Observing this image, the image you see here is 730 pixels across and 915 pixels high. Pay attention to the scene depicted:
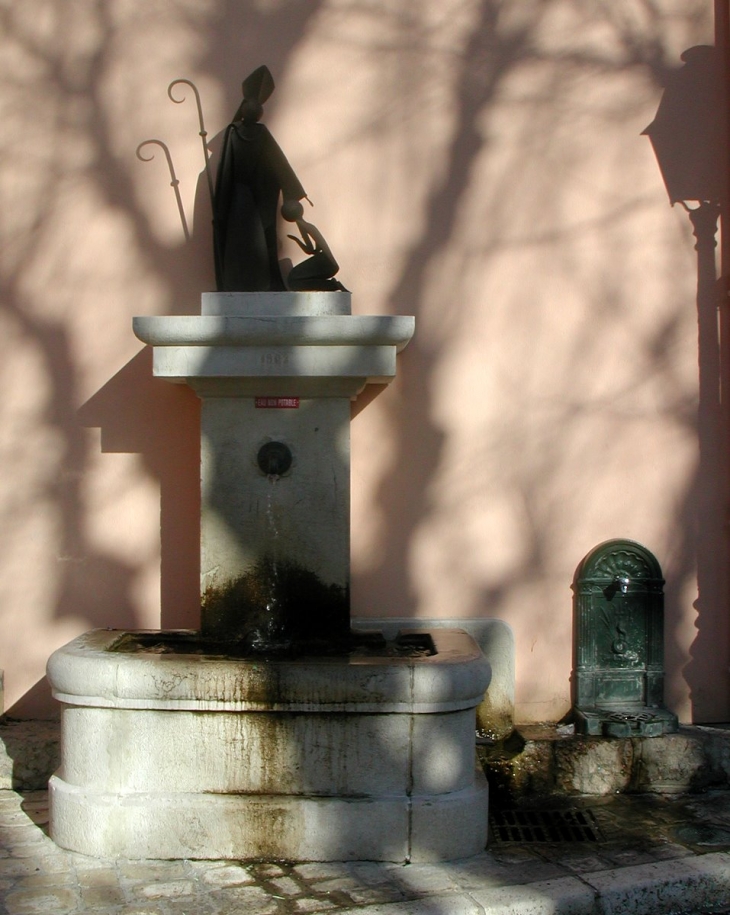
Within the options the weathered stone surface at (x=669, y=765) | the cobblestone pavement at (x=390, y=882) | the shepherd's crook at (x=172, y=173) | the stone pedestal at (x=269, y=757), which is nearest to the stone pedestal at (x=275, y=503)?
the stone pedestal at (x=269, y=757)

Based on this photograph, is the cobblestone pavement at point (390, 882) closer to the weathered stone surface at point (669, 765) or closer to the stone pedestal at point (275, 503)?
the weathered stone surface at point (669, 765)

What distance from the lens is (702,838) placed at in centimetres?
426

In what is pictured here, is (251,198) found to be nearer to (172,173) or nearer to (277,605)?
(172,173)

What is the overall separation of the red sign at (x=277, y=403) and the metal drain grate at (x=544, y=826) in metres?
1.95

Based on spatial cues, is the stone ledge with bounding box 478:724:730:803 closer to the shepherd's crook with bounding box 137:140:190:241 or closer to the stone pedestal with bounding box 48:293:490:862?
the stone pedestal with bounding box 48:293:490:862

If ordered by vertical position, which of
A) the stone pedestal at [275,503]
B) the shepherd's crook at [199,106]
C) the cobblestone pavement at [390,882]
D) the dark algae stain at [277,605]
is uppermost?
the shepherd's crook at [199,106]

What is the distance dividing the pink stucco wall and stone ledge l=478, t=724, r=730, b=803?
0.43 m

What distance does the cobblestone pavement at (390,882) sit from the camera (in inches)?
143

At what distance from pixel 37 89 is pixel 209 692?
308 cm

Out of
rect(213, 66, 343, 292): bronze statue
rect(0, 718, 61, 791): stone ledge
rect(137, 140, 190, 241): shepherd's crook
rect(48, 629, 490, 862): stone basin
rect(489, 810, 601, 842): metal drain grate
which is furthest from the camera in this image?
rect(137, 140, 190, 241): shepherd's crook

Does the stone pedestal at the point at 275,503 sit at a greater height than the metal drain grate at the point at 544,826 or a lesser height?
greater

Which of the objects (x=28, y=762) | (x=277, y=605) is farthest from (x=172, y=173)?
(x=28, y=762)

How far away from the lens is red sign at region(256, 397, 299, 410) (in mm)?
4680

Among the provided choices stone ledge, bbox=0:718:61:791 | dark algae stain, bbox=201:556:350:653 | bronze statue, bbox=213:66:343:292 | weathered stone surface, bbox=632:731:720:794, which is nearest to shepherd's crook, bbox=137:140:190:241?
bronze statue, bbox=213:66:343:292
